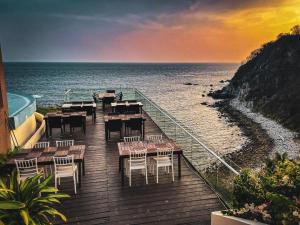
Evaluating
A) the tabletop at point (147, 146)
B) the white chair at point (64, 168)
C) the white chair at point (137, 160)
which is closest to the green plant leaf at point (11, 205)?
the white chair at point (64, 168)

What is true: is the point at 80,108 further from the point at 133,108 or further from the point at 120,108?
the point at 133,108

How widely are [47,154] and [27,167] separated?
3.06ft

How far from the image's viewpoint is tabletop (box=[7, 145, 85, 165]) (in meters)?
7.43

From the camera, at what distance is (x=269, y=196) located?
4.57 meters

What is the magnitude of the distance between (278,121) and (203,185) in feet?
99.2

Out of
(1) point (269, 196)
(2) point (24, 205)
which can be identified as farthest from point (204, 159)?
(2) point (24, 205)

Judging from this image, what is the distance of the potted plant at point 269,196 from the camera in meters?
4.37

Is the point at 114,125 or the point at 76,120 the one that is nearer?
the point at 114,125

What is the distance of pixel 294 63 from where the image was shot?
49125 mm

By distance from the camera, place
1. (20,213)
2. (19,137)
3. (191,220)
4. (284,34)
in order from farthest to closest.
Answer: (284,34)
(19,137)
(191,220)
(20,213)

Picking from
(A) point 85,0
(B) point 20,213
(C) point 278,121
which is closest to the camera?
(B) point 20,213

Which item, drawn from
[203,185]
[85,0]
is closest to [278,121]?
[203,185]

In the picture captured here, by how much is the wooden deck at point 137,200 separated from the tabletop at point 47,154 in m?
0.84

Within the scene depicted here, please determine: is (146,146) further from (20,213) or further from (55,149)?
(20,213)
